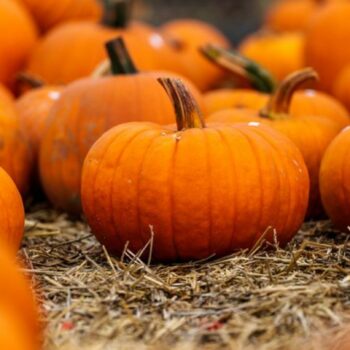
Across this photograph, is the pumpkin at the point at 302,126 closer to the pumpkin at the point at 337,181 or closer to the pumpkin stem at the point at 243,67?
the pumpkin at the point at 337,181

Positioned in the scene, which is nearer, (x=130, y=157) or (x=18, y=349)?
(x=18, y=349)

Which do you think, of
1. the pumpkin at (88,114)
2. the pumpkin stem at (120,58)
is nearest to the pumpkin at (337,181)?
the pumpkin at (88,114)

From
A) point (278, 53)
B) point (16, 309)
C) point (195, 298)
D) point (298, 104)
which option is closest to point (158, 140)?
point (195, 298)

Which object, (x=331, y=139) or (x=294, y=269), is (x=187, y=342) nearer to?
(x=294, y=269)

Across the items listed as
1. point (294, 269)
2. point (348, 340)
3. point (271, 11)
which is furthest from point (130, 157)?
point (271, 11)

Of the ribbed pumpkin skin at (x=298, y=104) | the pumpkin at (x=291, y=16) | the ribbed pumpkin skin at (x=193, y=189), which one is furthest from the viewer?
the pumpkin at (x=291, y=16)

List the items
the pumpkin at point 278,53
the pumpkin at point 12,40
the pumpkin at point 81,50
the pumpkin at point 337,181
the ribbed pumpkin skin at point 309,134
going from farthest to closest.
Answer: the pumpkin at point 278,53 → the pumpkin at point 12,40 → the pumpkin at point 81,50 → the ribbed pumpkin skin at point 309,134 → the pumpkin at point 337,181
